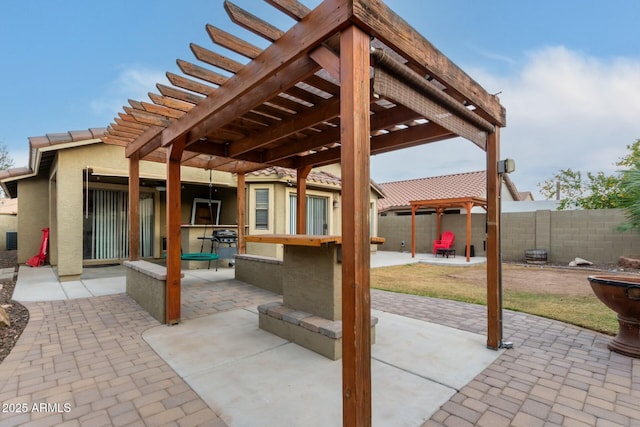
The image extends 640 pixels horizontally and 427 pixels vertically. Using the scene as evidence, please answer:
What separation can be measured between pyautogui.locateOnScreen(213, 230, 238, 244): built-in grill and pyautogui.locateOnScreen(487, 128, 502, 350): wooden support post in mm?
6894

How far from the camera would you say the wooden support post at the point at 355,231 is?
65.3 inches

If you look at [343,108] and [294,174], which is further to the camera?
[294,174]

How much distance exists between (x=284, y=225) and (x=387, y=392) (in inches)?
305

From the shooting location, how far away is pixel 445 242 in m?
13.4

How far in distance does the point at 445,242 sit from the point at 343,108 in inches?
513

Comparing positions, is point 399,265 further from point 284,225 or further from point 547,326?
point 547,326

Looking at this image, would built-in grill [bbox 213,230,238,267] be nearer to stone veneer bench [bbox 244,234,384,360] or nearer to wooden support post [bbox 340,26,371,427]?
stone veneer bench [bbox 244,234,384,360]

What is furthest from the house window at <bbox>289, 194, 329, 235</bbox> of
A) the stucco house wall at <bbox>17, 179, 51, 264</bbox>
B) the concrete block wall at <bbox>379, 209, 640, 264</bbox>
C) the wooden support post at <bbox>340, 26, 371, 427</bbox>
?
the wooden support post at <bbox>340, 26, 371, 427</bbox>

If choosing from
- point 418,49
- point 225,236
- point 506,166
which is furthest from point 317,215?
point 418,49

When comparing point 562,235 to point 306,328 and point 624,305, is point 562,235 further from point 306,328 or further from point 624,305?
point 306,328

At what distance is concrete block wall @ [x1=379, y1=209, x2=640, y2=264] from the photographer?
32.4 feet

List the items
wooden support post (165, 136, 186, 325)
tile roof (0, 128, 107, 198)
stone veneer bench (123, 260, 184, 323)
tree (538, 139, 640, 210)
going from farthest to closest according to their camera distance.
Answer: tree (538, 139, 640, 210), tile roof (0, 128, 107, 198), stone veneer bench (123, 260, 184, 323), wooden support post (165, 136, 186, 325)

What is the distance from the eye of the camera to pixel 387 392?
2.40 metres

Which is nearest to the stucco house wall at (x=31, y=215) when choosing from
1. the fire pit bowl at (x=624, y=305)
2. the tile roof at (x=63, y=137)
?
the tile roof at (x=63, y=137)
